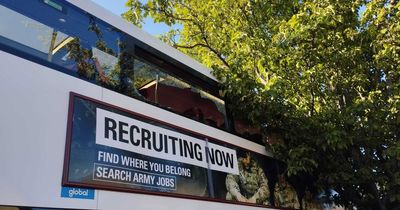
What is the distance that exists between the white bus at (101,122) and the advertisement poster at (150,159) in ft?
0.04

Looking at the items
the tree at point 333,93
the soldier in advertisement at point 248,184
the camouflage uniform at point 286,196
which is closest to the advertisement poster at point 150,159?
the soldier in advertisement at point 248,184

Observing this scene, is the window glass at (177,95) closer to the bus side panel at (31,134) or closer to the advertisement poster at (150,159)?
the advertisement poster at (150,159)

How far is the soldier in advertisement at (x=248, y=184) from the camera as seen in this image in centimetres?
692

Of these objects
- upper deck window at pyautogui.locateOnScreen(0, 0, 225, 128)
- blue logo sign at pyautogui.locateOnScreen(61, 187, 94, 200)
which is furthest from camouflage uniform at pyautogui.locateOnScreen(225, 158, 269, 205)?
blue logo sign at pyautogui.locateOnScreen(61, 187, 94, 200)

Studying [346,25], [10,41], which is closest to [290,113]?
[346,25]

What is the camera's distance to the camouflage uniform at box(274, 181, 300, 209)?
8.09 metres

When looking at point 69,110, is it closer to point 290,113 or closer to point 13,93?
point 13,93

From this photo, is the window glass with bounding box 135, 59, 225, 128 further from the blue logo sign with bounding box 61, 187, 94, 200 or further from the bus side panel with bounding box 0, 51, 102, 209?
the blue logo sign with bounding box 61, 187, 94, 200

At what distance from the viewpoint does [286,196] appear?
8391 millimetres

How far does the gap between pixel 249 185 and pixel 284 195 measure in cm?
126

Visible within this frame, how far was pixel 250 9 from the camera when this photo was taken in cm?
1259

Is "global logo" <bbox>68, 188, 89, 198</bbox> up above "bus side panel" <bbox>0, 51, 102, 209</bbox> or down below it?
below

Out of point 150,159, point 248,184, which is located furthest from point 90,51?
point 248,184

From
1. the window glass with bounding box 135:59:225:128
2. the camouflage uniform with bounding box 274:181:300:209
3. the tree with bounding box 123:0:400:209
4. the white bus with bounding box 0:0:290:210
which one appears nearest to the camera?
the white bus with bounding box 0:0:290:210
